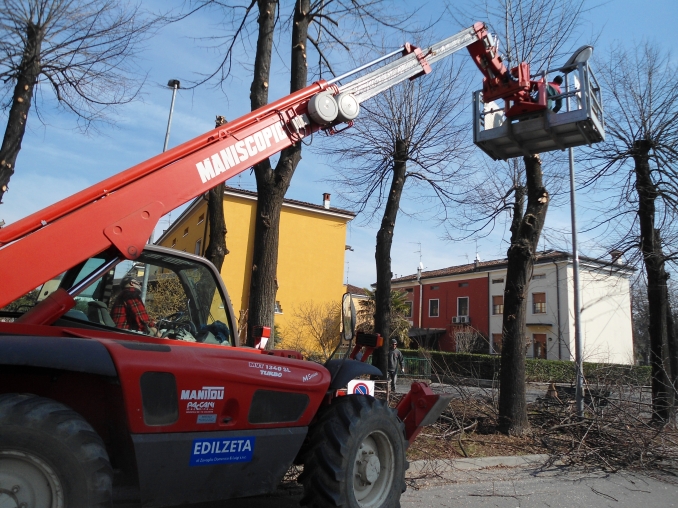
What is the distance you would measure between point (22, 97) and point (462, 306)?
39.3 m

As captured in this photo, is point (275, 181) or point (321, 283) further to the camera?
point (321, 283)

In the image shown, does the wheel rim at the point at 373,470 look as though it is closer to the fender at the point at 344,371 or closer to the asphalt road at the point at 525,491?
the fender at the point at 344,371

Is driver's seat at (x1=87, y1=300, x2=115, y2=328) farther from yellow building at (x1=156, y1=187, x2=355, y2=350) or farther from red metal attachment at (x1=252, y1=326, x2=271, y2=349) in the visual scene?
yellow building at (x1=156, y1=187, x2=355, y2=350)

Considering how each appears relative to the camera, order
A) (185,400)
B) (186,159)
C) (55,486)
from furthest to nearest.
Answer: (186,159), (185,400), (55,486)

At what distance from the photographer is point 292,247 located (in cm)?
3023

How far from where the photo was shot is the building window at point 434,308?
48.1 meters

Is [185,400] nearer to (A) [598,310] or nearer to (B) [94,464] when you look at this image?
(B) [94,464]

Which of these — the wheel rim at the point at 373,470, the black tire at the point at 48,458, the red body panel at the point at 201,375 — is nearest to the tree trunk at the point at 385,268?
the wheel rim at the point at 373,470

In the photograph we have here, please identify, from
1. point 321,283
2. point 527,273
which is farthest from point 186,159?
point 321,283

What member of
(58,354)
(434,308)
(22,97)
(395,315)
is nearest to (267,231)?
(58,354)

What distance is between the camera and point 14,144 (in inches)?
417

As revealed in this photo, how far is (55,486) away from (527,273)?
808cm

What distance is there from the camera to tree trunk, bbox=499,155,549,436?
29.3 ft

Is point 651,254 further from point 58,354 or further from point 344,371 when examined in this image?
point 58,354
